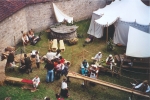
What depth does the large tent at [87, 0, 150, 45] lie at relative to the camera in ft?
59.9

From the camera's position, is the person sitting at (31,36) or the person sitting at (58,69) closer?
the person sitting at (58,69)

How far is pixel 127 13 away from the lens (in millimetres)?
18781

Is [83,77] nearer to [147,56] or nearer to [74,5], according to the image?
[147,56]

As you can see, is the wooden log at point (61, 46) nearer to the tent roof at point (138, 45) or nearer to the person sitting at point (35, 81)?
the person sitting at point (35, 81)

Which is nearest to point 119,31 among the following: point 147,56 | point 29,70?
point 147,56

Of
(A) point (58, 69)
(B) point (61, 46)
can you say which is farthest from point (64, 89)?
(B) point (61, 46)

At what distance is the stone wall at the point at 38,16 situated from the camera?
1719 cm

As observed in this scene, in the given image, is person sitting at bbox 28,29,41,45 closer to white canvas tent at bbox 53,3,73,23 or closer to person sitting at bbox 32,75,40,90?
white canvas tent at bbox 53,3,73,23

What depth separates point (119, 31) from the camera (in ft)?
61.3

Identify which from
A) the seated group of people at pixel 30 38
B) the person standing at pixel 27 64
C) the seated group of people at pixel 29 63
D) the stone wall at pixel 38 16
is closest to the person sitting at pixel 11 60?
the seated group of people at pixel 29 63

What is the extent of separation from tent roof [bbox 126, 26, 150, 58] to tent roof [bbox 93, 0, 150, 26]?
2458 mm

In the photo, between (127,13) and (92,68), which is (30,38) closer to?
(92,68)

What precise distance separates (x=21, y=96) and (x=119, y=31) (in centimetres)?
988

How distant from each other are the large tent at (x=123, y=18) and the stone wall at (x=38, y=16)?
3528 mm
